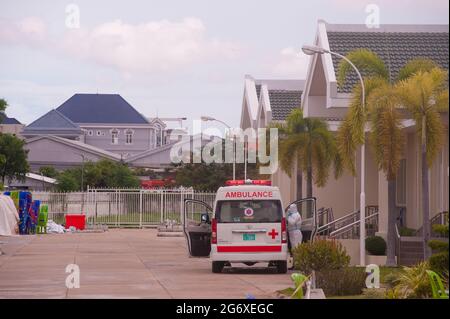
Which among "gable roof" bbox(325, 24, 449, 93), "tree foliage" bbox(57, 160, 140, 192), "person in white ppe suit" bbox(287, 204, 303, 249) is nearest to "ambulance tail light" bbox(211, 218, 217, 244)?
"person in white ppe suit" bbox(287, 204, 303, 249)

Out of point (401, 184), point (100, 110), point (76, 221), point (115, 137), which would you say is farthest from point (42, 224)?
point (100, 110)

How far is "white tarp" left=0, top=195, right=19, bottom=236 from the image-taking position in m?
47.2

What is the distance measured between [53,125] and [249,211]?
270 ft

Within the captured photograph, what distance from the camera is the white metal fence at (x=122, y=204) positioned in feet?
191

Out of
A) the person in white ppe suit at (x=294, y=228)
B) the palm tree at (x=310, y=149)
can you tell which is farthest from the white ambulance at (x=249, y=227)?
the palm tree at (x=310, y=149)

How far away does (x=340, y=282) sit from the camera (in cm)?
1975

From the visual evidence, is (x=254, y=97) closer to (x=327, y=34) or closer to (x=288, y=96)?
(x=288, y=96)

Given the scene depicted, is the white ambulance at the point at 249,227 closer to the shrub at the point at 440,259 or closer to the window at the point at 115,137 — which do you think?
the shrub at the point at 440,259

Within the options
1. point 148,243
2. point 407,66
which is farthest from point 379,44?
point 148,243

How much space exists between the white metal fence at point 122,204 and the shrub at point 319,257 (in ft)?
120

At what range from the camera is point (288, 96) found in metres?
52.0

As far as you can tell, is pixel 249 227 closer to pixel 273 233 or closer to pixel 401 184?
pixel 273 233

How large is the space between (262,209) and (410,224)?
8.90m

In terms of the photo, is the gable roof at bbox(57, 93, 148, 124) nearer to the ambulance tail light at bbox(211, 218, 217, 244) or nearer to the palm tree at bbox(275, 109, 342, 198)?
the palm tree at bbox(275, 109, 342, 198)
